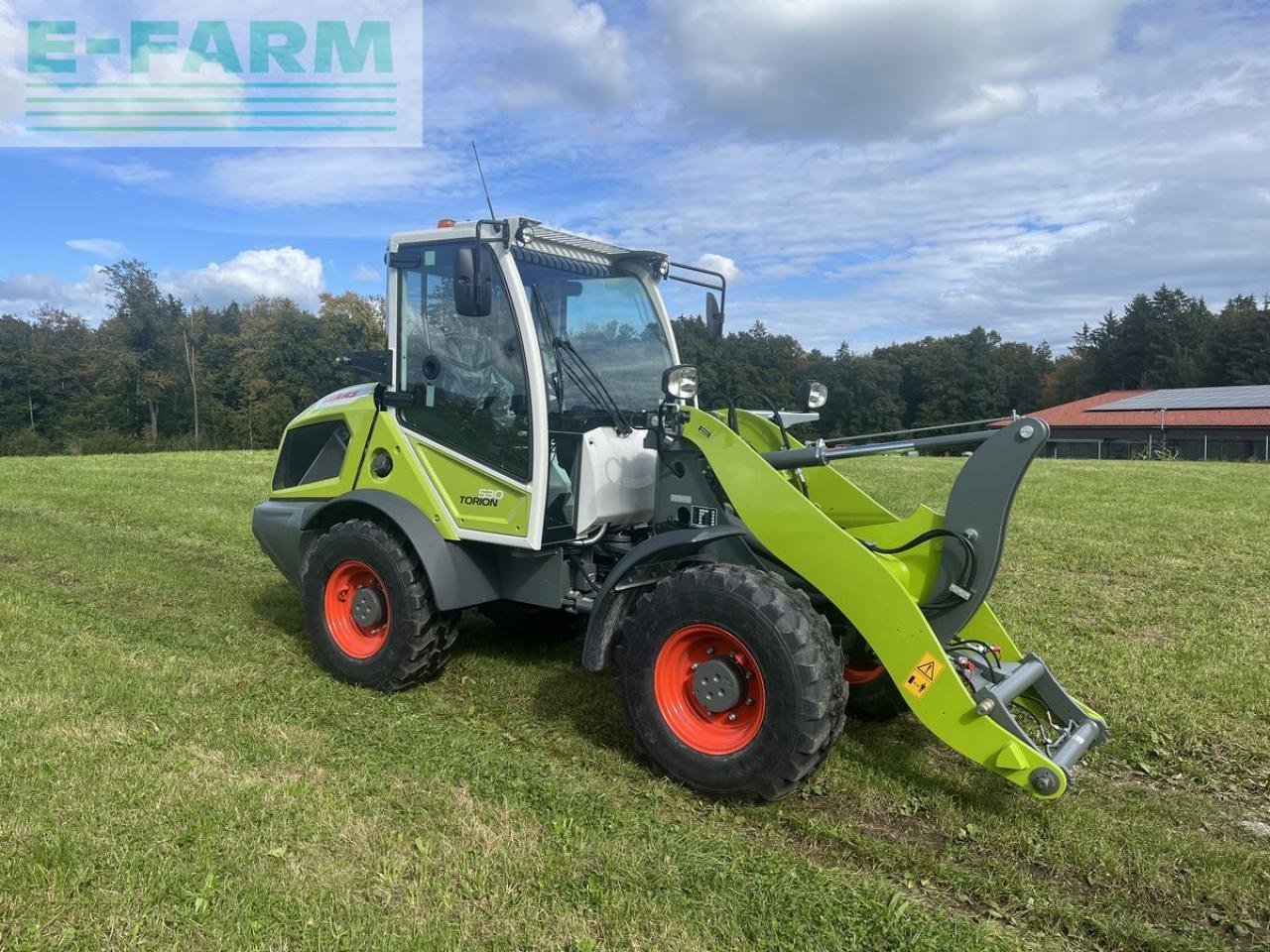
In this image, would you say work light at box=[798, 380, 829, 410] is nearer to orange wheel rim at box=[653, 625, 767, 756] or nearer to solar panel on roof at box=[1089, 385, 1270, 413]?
orange wheel rim at box=[653, 625, 767, 756]

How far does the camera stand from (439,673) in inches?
225

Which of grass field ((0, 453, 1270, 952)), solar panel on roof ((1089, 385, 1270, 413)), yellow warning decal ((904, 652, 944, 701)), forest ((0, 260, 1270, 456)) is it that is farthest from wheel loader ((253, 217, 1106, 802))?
solar panel on roof ((1089, 385, 1270, 413))

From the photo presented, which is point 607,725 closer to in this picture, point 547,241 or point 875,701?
point 875,701

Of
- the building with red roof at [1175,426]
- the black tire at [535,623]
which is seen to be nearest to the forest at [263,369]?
the building with red roof at [1175,426]

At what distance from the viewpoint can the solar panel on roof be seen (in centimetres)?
4820

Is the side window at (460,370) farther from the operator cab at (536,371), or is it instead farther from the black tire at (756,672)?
the black tire at (756,672)

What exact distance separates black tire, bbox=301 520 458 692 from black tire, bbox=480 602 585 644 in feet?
2.69

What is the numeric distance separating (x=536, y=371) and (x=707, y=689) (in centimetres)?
189

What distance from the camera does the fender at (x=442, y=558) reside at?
5172 mm

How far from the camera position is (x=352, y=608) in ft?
18.3

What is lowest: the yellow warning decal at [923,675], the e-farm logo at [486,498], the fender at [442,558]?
the yellow warning decal at [923,675]

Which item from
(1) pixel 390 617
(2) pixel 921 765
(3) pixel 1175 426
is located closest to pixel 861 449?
(2) pixel 921 765

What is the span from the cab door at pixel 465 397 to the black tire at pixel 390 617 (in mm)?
410

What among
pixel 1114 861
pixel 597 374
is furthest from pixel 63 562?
pixel 1114 861
